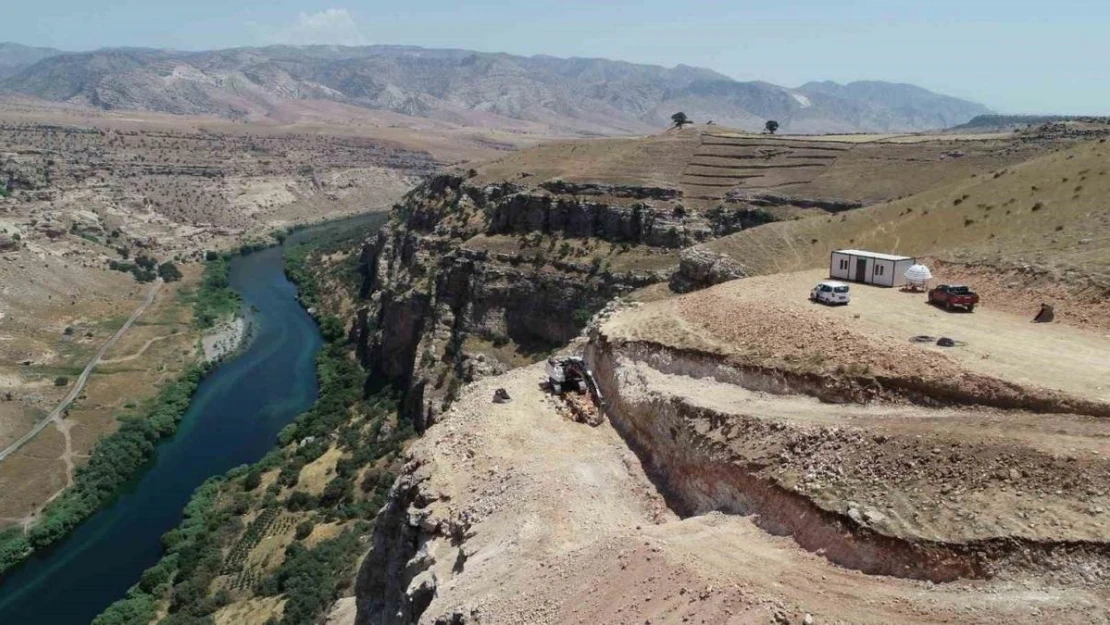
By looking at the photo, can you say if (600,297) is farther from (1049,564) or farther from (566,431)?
(1049,564)

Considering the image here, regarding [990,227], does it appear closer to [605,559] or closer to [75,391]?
[605,559]

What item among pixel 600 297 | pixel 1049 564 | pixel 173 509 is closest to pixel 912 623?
pixel 1049 564

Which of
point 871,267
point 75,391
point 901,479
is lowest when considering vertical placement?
point 75,391

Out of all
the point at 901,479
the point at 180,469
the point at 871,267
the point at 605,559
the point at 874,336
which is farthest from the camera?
the point at 180,469

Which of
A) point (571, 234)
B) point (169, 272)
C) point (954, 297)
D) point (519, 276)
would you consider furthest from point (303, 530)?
point (169, 272)

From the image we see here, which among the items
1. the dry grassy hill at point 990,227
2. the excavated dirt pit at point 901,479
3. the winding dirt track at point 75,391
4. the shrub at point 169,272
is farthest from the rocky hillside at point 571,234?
the shrub at point 169,272

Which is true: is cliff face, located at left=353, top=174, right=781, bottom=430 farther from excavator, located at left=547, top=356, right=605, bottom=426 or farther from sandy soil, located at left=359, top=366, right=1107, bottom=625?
sandy soil, located at left=359, top=366, right=1107, bottom=625

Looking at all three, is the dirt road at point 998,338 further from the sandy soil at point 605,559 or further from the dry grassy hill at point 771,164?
the dry grassy hill at point 771,164
